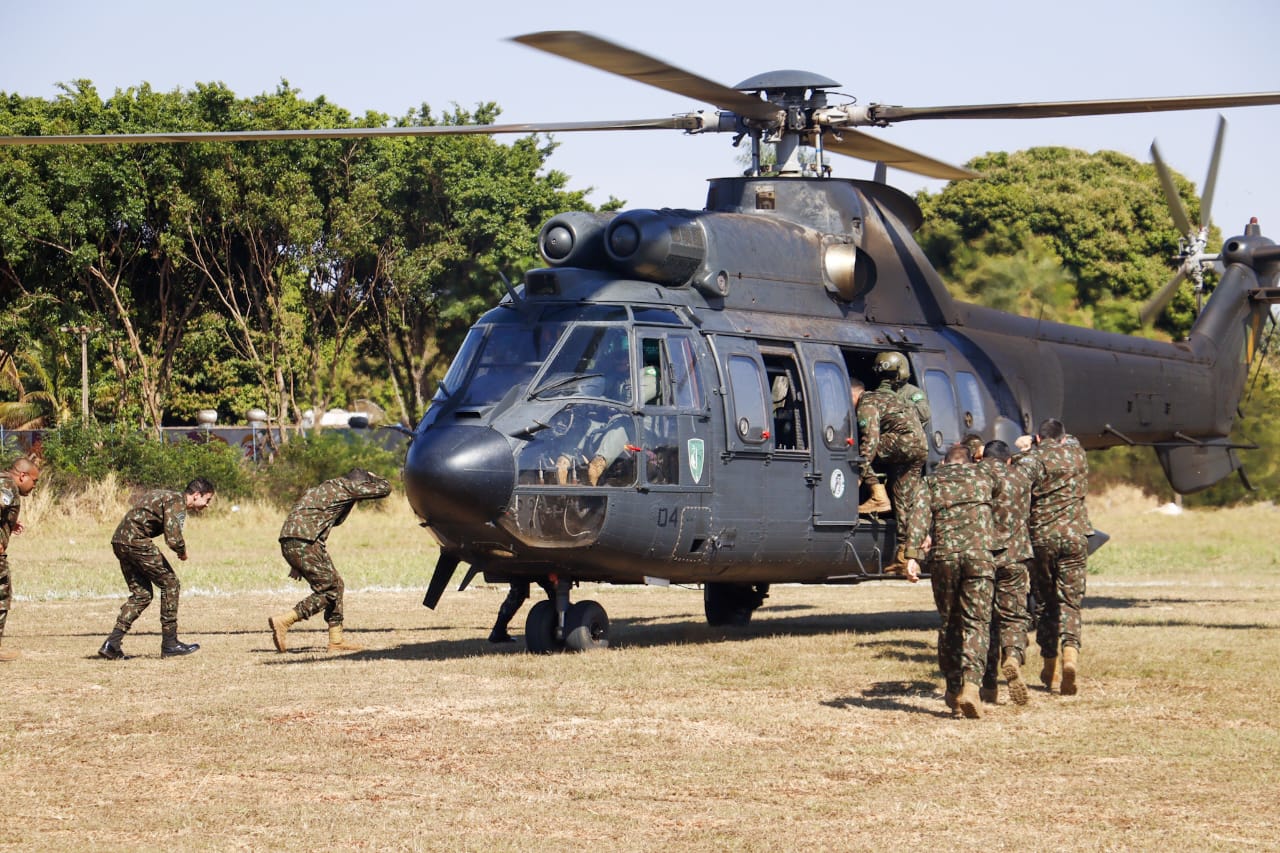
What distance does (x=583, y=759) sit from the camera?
9.62 meters

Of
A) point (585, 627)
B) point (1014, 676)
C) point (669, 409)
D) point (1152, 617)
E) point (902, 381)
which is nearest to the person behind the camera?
point (1014, 676)

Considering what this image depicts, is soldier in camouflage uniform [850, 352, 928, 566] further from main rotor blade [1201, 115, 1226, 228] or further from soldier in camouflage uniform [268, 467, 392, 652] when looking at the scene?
main rotor blade [1201, 115, 1226, 228]

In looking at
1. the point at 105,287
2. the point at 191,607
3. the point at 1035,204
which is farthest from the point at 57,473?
the point at 1035,204

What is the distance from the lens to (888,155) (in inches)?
678

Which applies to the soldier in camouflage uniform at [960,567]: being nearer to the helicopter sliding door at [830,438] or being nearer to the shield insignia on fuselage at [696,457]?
the shield insignia on fuselage at [696,457]

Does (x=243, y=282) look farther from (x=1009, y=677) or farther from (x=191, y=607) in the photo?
(x=1009, y=677)

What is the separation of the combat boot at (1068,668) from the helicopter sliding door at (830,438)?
323 centimetres

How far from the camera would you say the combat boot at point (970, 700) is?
432 inches

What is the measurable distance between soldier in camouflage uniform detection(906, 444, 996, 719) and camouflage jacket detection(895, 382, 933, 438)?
432 centimetres

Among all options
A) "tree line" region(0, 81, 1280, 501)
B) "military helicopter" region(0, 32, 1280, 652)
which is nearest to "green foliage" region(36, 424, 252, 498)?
"tree line" region(0, 81, 1280, 501)

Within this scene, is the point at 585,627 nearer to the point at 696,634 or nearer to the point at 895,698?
the point at 696,634

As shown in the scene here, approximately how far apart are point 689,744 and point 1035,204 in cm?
4623

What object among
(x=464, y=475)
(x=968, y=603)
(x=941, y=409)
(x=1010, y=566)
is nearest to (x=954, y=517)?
(x=968, y=603)

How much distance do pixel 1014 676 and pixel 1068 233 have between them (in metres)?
44.1
